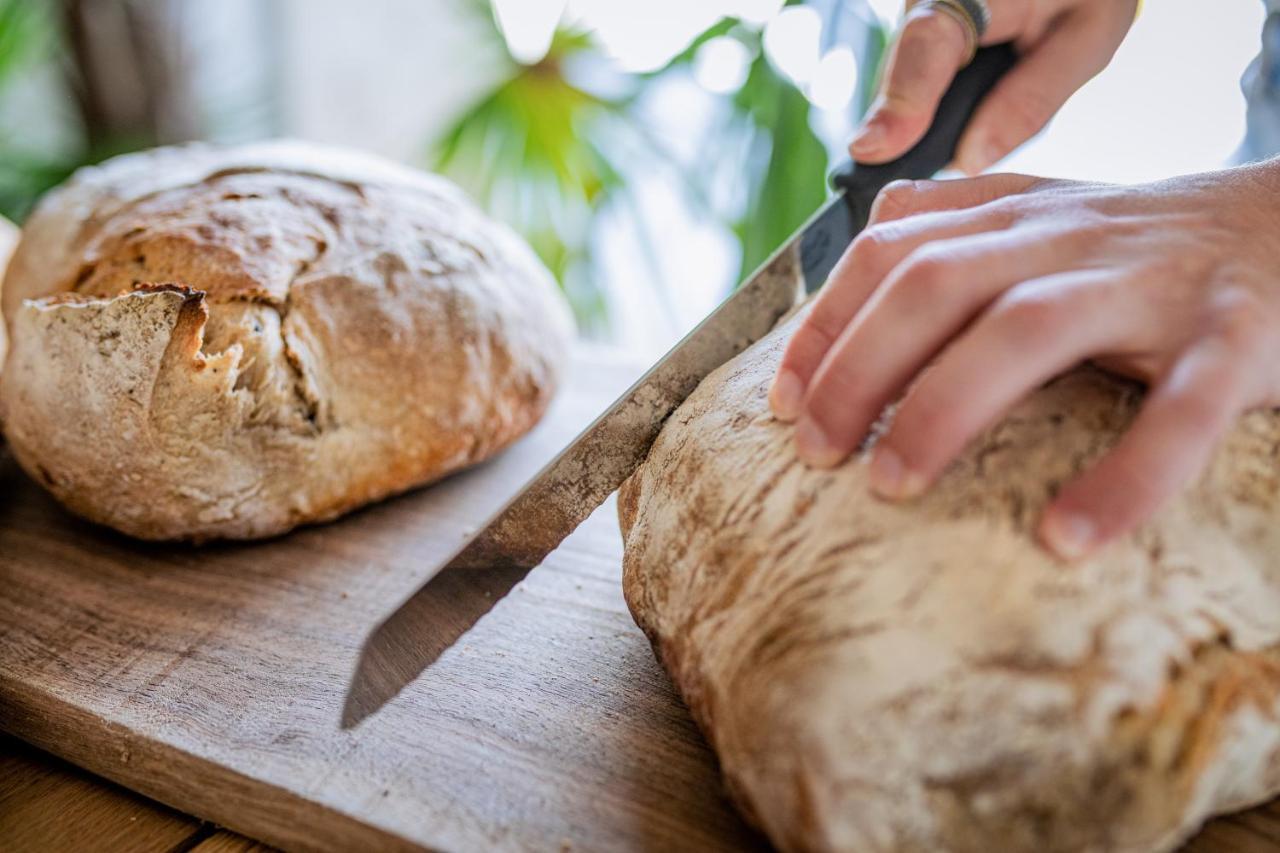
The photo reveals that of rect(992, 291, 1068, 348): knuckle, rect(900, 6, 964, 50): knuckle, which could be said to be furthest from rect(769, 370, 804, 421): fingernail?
rect(900, 6, 964, 50): knuckle

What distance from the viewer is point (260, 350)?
3.76 ft

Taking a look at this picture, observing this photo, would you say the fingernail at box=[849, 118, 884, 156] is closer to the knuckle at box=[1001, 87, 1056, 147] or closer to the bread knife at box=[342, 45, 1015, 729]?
the bread knife at box=[342, 45, 1015, 729]

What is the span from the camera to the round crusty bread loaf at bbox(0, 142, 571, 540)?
1109 millimetres

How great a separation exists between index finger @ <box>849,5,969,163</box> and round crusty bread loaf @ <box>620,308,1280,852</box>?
0.47 metres

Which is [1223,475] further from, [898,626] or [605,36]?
[605,36]

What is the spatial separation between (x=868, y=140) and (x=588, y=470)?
1.76 ft

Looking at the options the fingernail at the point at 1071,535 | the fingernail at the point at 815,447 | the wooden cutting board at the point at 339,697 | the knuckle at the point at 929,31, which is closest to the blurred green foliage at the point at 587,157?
the knuckle at the point at 929,31

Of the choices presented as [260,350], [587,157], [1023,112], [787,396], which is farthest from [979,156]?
[587,157]

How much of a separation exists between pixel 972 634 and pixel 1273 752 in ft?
0.93

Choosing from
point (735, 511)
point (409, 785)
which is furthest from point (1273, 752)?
point (409, 785)

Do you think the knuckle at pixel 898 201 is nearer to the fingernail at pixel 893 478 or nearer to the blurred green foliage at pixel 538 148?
the fingernail at pixel 893 478

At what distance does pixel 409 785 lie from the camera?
2.64ft

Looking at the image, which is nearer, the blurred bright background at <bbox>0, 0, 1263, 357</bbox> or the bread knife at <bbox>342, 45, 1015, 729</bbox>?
the bread knife at <bbox>342, 45, 1015, 729</bbox>

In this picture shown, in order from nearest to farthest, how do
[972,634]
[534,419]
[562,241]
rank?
[972,634] < [534,419] < [562,241]
